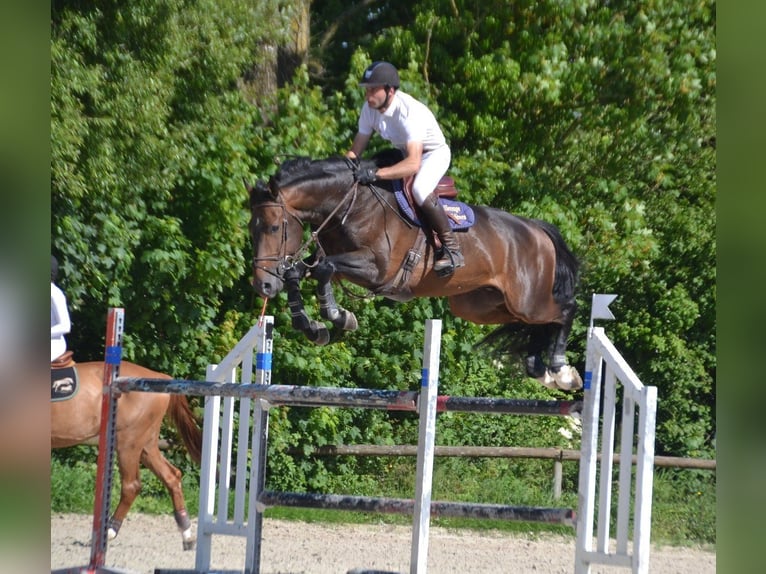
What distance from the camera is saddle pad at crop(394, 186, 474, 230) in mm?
4863

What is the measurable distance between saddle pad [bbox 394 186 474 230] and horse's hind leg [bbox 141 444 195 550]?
2.82m

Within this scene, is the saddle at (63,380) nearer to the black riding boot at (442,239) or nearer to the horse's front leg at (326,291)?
the horse's front leg at (326,291)

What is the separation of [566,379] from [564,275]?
627 millimetres

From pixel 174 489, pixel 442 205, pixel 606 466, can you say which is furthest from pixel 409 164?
pixel 174 489

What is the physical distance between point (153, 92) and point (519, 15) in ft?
13.6

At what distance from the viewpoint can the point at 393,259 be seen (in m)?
4.78

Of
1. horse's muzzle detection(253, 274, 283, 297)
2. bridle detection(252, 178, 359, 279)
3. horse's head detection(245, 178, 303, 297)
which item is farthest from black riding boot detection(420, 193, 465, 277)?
horse's muzzle detection(253, 274, 283, 297)

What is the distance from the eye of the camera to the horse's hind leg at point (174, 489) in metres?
6.46

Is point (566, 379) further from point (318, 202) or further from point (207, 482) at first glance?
point (207, 482)

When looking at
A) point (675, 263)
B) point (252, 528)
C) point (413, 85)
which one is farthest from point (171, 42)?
point (675, 263)

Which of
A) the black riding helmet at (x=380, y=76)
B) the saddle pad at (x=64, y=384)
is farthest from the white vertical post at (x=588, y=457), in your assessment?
the saddle pad at (x=64, y=384)

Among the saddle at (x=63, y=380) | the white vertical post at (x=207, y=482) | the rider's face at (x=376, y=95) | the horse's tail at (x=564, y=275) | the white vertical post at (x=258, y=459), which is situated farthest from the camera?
the saddle at (x=63, y=380)

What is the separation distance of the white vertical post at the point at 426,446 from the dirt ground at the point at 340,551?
2.36 metres
